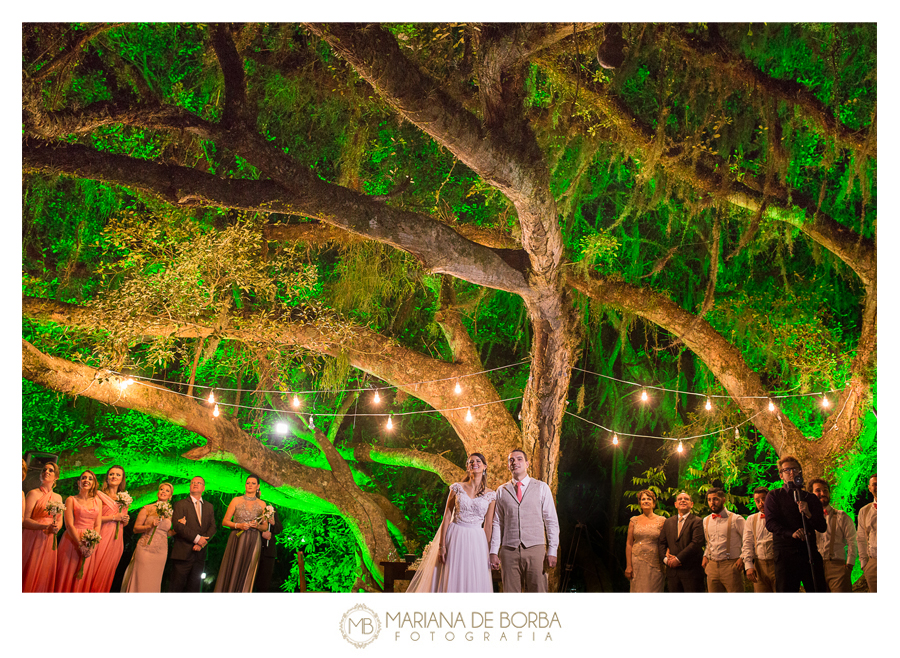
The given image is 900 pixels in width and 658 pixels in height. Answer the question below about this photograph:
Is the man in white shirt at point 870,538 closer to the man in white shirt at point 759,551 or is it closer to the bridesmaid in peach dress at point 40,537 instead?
the man in white shirt at point 759,551

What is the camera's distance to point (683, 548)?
15.8 feet

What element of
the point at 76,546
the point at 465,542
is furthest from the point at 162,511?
the point at 465,542

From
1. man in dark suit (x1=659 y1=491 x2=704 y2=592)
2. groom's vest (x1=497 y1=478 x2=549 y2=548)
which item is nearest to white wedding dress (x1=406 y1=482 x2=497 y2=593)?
groom's vest (x1=497 y1=478 x2=549 y2=548)

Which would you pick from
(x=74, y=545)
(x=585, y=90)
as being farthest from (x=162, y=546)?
(x=585, y=90)

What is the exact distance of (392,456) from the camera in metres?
8.30

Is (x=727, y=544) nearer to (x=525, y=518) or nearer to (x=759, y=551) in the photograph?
(x=759, y=551)

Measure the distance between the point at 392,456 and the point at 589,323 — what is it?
262cm

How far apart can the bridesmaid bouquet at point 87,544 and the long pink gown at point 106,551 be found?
0.07 meters

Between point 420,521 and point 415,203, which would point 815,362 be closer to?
point 415,203

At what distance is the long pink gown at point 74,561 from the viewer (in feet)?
15.9

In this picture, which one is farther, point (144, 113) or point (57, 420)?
point (57, 420)
